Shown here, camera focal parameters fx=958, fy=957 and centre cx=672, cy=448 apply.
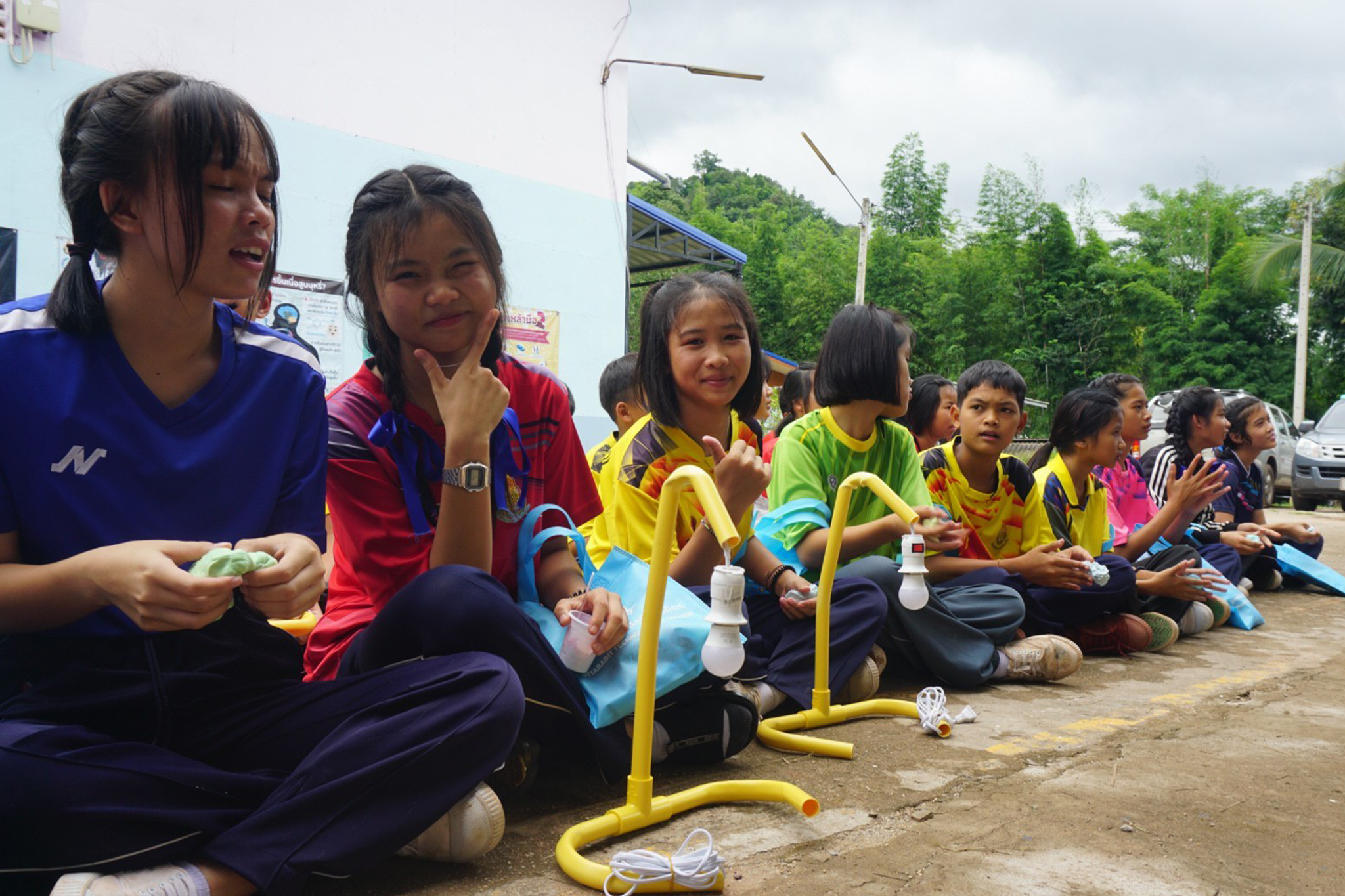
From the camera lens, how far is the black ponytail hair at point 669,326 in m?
2.88

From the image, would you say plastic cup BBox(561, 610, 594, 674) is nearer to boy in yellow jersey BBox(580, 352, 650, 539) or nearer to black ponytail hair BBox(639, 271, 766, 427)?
black ponytail hair BBox(639, 271, 766, 427)

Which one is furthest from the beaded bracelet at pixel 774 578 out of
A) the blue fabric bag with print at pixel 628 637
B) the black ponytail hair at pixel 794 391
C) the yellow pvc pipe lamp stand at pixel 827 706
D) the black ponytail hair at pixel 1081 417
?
the black ponytail hair at pixel 794 391

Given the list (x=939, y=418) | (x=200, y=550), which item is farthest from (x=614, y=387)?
(x=200, y=550)

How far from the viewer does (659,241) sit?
10906 millimetres

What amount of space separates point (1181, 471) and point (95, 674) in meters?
6.01

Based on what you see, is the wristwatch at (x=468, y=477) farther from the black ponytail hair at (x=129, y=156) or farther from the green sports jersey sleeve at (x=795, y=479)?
the green sports jersey sleeve at (x=795, y=479)

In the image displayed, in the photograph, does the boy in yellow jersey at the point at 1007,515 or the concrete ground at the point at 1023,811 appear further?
the boy in yellow jersey at the point at 1007,515

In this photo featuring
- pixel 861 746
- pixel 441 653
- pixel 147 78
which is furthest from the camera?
pixel 861 746

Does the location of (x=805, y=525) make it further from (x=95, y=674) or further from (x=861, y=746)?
(x=95, y=674)

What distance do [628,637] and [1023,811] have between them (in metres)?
0.95

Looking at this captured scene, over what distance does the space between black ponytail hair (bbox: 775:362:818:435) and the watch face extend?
149 inches

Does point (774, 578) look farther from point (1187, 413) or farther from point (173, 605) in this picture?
point (1187, 413)

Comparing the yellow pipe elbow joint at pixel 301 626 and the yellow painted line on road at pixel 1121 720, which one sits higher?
the yellow pipe elbow joint at pixel 301 626

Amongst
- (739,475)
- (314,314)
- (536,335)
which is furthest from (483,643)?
(536,335)
